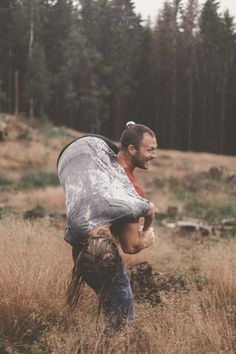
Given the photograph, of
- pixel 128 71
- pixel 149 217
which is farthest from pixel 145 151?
pixel 128 71

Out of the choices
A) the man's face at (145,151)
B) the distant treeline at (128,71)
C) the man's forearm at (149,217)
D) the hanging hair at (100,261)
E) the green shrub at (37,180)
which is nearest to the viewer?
the hanging hair at (100,261)

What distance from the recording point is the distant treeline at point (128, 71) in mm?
38938

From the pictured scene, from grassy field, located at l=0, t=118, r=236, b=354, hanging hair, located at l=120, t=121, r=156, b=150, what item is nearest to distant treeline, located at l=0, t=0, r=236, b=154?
grassy field, located at l=0, t=118, r=236, b=354

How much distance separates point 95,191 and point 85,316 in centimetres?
192

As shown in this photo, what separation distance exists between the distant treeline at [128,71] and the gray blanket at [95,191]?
34.7 meters

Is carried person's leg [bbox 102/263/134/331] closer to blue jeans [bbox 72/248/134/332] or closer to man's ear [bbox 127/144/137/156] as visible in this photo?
blue jeans [bbox 72/248/134/332]

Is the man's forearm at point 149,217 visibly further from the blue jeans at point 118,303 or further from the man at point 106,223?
the blue jeans at point 118,303

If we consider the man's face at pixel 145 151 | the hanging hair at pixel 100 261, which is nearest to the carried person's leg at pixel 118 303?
the hanging hair at pixel 100 261

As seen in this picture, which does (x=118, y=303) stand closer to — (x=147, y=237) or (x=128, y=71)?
(x=147, y=237)

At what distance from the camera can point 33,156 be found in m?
23.4

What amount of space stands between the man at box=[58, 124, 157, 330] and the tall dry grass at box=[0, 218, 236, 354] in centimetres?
24

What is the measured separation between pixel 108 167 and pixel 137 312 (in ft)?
4.85

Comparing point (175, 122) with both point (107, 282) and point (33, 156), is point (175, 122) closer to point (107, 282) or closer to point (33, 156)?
point (33, 156)

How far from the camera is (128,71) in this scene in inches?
1719
